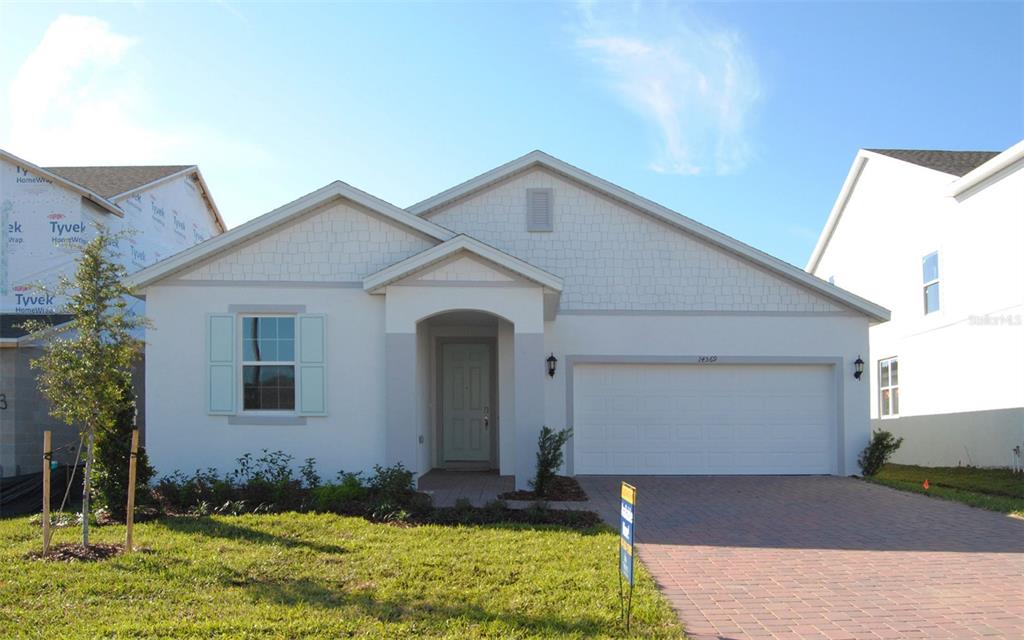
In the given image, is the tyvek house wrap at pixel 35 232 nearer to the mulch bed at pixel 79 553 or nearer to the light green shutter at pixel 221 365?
the light green shutter at pixel 221 365

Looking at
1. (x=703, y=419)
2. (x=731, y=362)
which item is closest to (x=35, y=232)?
(x=703, y=419)

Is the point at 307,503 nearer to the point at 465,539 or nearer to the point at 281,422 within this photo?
the point at 281,422

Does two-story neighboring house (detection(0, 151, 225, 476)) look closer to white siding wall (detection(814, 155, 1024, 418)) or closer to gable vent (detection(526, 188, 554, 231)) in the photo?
gable vent (detection(526, 188, 554, 231))

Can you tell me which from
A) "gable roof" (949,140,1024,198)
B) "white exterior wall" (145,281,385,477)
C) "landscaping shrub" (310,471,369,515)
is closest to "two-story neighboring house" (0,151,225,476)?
"white exterior wall" (145,281,385,477)

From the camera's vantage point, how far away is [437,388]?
49.7 ft

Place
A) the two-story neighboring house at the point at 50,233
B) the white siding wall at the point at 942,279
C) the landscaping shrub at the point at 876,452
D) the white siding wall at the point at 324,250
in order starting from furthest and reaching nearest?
1. the white siding wall at the point at 942,279
2. the landscaping shrub at the point at 876,452
3. the two-story neighboring house at the point at 50,233
4. the white siding wall at the point at 324,250

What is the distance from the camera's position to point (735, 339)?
14.7 m

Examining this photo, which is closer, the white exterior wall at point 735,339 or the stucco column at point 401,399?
the stucco column at point 401,399

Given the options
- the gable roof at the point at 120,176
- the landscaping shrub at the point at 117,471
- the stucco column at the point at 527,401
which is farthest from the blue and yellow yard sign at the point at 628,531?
the gable roof at the point at 120,176

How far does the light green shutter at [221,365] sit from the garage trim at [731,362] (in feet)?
19.6

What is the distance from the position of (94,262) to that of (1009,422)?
16.0 metres

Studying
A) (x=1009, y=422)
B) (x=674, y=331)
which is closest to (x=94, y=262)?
(x=674, y=331)

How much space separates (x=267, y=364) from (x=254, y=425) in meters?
0.92

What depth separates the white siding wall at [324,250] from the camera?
11742 millimetres
